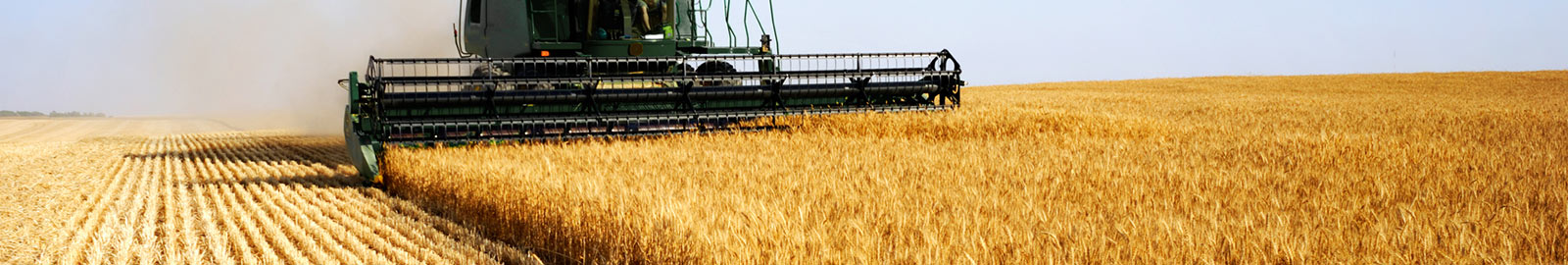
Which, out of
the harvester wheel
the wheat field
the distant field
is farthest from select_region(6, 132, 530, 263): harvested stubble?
the distant field

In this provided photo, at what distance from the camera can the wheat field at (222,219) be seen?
4.50 metres

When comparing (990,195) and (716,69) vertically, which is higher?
(716,69)

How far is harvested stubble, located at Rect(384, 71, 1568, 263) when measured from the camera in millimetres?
3156

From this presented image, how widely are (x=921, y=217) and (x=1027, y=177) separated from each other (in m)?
1.57

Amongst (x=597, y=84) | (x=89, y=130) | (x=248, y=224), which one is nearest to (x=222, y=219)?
(x=248, y=224)

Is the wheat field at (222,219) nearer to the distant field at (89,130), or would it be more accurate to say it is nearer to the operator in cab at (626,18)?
the operator in cab at (626,18)

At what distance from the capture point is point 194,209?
6.09 m

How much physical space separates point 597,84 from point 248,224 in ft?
11.3

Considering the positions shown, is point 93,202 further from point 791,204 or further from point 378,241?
point 791,204

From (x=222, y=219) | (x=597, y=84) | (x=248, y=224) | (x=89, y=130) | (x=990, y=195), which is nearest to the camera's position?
(x=990, y=195)

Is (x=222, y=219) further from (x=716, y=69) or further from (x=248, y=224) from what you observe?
(x=716, y=69)

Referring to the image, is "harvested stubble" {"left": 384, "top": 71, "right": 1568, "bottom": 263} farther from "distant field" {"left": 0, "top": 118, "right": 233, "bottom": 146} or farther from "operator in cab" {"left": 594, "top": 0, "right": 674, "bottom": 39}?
"distant field" {"left": 0, "top": 118, "right": 233, "bottom": 146}

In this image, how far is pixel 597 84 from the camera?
8.49 m

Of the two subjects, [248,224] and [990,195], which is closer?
[990,195]
